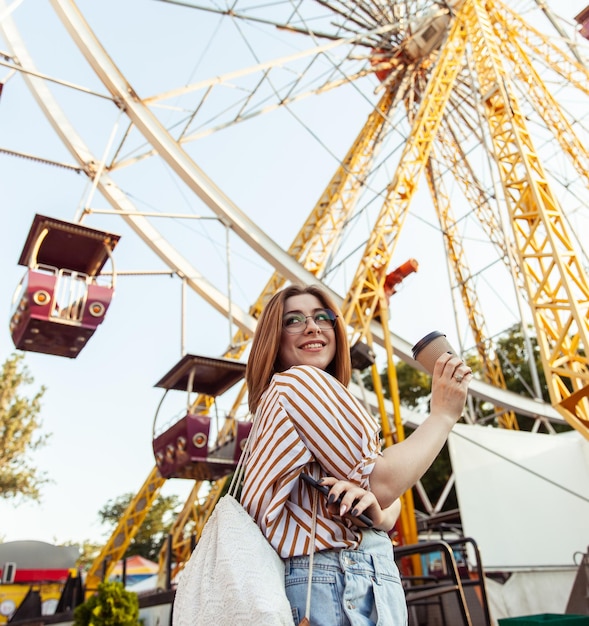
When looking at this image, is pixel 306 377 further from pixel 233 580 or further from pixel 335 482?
pixel 233 580

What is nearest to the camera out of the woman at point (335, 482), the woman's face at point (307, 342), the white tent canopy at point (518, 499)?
the woman at point (335, 482)

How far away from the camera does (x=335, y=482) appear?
4.15 ft

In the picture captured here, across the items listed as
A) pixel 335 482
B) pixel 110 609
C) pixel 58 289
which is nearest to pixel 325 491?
pixel 335 482

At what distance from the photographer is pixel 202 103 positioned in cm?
929

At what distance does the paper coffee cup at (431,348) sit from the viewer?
1.49 meters

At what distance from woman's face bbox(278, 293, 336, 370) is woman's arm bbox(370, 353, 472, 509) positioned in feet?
1.14

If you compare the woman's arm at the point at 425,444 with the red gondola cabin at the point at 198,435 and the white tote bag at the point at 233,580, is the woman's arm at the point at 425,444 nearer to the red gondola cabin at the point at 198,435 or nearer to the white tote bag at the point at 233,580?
the white tote bag at the point at 233,580

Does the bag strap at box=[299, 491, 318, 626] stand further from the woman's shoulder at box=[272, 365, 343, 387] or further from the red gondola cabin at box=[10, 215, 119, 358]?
the red gondola cabin at box=[10, 215, 119, 358]

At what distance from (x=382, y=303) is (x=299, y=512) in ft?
32.9

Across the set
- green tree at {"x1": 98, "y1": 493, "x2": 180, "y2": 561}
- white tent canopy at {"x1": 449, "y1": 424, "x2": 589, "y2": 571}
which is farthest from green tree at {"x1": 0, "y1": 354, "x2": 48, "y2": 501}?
white tent canopy at {"x1": 449, "y1": 424, "x2": 589, "y2": 571}

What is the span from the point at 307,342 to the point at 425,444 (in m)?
0.47

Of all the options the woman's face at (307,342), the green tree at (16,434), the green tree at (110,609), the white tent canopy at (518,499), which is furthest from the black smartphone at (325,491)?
the green tree at (16,434)

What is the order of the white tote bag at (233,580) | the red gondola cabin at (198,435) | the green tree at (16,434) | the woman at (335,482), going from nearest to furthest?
the white tote bag at (233,580)
the woman at (335,482)
the red gondola cabin at (198,435)
the green tree at (16,434)

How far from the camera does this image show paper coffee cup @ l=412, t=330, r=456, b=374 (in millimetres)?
1491
